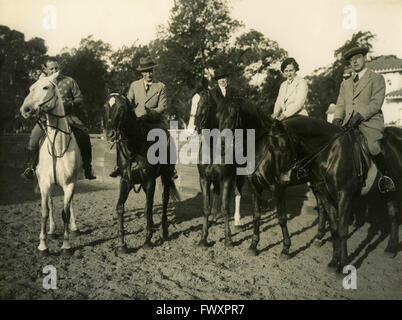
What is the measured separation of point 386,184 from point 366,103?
4.74ft

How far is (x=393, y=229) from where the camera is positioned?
6.50 meters

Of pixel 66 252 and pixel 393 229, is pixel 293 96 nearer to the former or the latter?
pixel 393 229

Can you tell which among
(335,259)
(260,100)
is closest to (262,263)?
(335,259)

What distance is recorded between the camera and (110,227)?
314 inches

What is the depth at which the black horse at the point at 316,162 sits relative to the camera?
5.39m

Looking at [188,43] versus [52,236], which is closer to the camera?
[52,236]

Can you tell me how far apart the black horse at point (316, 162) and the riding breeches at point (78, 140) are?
2992 millimetres

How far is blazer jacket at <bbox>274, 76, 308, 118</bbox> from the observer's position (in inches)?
278

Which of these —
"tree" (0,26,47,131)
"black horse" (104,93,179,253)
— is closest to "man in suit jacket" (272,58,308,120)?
"black horse" (104,93,179,253)

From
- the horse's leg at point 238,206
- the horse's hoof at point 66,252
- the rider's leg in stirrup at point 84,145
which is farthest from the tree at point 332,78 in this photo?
the horse's hoof at point 66,252

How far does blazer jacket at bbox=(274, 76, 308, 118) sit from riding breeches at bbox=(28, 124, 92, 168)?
3773mm

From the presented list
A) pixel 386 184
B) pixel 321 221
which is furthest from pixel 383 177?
pixel 321 221
